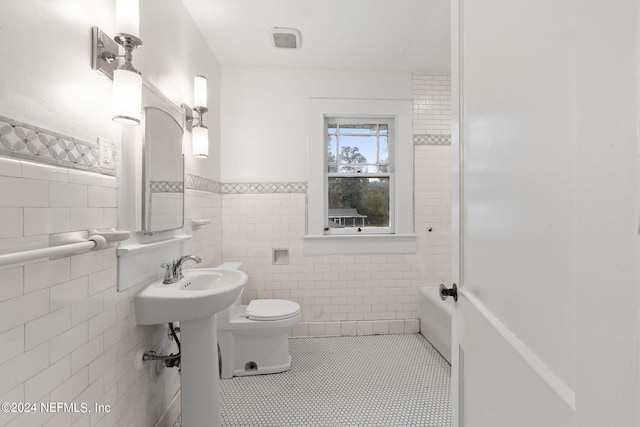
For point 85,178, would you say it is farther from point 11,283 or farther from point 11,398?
point 11,398

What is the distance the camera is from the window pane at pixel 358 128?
113 inches

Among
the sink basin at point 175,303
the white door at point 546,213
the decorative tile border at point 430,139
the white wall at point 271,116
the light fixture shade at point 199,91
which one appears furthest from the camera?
the decorative tile border at point 430,139

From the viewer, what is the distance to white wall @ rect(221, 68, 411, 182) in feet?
8.75

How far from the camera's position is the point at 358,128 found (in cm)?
288

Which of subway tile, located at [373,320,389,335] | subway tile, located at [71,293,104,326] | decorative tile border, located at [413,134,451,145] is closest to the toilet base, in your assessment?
subway tile, located at [373,320,389,335]

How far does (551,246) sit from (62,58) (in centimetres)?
144

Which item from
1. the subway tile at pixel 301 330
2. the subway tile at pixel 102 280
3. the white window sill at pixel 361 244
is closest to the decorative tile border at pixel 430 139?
the white window sill at pixel 361 244

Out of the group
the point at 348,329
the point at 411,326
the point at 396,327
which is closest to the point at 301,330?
the point at 348,329

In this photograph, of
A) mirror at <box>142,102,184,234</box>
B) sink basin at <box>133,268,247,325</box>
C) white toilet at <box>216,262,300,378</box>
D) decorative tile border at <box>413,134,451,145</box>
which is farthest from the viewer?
decorative tile border at <box>413,134,451,145</box>

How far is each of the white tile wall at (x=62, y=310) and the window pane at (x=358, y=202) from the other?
1.92 m

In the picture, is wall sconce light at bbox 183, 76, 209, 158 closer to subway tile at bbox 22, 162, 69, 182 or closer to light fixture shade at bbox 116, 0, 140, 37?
light fixture shade at bbox 116, 0, 140, 37

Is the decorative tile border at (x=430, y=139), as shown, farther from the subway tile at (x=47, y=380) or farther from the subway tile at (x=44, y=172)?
the subway tile at (x=47, y=380)

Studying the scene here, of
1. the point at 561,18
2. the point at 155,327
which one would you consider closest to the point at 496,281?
the point at 561,18

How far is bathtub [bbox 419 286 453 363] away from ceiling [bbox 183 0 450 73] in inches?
81.2
